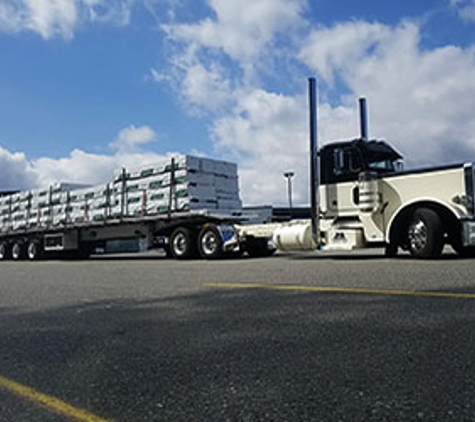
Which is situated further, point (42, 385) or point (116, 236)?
point (116, 236)

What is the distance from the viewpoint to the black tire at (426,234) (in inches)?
415

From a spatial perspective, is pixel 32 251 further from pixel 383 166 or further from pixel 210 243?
pixel 383 166

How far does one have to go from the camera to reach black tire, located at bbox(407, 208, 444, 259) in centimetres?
1055

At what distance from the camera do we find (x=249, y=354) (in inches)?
150

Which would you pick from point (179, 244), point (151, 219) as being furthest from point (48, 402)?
point (151, 219)

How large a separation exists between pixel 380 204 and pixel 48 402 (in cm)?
1009

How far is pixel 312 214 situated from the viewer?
13234 mm

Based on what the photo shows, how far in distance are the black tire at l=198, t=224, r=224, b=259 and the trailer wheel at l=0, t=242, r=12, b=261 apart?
11876 mm

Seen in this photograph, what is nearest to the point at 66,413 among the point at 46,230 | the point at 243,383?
the point at 243,383

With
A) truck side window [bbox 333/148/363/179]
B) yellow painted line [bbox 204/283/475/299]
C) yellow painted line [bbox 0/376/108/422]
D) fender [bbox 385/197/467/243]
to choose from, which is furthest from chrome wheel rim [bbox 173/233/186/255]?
yellow painted line [bbox 0/376/108/422]

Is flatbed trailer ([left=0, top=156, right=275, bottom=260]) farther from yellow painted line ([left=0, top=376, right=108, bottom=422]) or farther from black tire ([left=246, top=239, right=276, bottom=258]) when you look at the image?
yellow painted line ([left=0, top=376, right=108, bottom=422])

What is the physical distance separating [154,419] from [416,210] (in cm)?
956

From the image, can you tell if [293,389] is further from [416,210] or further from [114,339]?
[416,210]

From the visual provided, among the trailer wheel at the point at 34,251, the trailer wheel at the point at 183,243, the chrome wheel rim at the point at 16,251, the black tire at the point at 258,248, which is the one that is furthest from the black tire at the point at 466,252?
the chrome wheel rim at the point at 16,251
